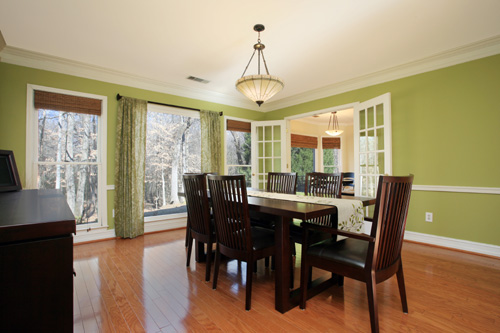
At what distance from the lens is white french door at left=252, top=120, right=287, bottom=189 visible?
5.36m

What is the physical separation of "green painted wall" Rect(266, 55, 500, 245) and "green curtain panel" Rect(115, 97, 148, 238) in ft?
13.2

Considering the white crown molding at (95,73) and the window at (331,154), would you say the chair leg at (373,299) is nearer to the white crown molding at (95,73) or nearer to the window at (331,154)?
the white crown molding at (95,73)

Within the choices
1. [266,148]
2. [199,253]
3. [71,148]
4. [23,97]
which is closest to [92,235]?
[71,148]

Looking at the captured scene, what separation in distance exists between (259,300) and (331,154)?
6.98 metres

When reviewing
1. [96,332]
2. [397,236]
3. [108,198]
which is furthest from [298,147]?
[96,332]

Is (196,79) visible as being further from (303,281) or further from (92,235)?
(303,281)

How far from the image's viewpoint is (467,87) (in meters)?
3.15

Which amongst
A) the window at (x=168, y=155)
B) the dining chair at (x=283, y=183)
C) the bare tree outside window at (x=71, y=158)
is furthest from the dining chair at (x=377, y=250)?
the bare tree outside window at (x=71, y=158)

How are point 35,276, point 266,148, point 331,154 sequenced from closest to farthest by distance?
point 35,276 < point 266,148 < point 331,154

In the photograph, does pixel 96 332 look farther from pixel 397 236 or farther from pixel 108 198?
pixel 108 198

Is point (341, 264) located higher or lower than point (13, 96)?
lower

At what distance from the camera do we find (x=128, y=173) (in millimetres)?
3869

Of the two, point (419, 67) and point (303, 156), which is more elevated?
point (419, 67)

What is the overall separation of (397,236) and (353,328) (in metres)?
0.68
